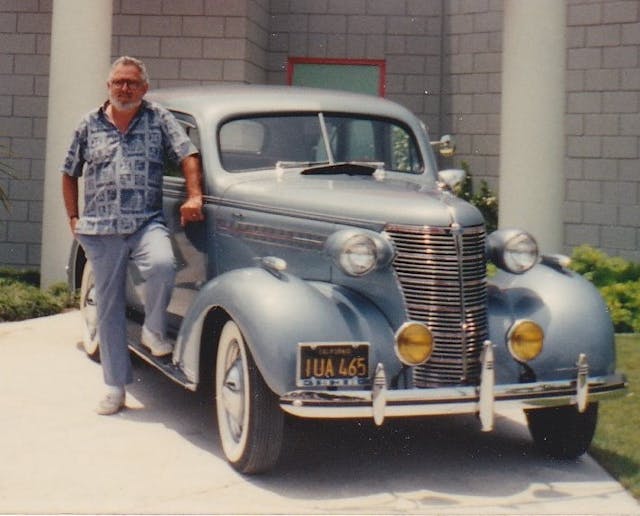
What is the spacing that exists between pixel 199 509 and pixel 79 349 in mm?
3450

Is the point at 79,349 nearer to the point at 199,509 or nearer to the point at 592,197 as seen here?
the point at 199,509

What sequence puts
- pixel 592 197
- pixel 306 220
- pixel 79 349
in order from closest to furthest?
pixel 306 220, pixel 79 349, pixel 592 197

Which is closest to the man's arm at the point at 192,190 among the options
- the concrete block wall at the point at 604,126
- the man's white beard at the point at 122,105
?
the man's white beard at the point at 122,105

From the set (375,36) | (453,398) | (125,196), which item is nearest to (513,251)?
(453,398)

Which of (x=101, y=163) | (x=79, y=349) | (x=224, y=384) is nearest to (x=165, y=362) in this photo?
(x=224, y=384)

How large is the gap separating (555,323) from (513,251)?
0.38 metres

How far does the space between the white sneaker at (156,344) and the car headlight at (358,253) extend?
136cm

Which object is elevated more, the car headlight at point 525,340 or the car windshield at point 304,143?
the car windshield at point 304,143

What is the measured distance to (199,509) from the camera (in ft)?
13.9

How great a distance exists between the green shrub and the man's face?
460 cm

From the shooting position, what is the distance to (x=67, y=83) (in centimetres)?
941

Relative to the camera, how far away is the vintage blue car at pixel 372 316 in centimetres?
447

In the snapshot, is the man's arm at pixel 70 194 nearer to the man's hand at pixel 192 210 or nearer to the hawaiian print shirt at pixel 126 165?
the hawaiian print shirt at pixel 126 165

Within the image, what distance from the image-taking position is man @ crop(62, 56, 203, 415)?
218 inches
